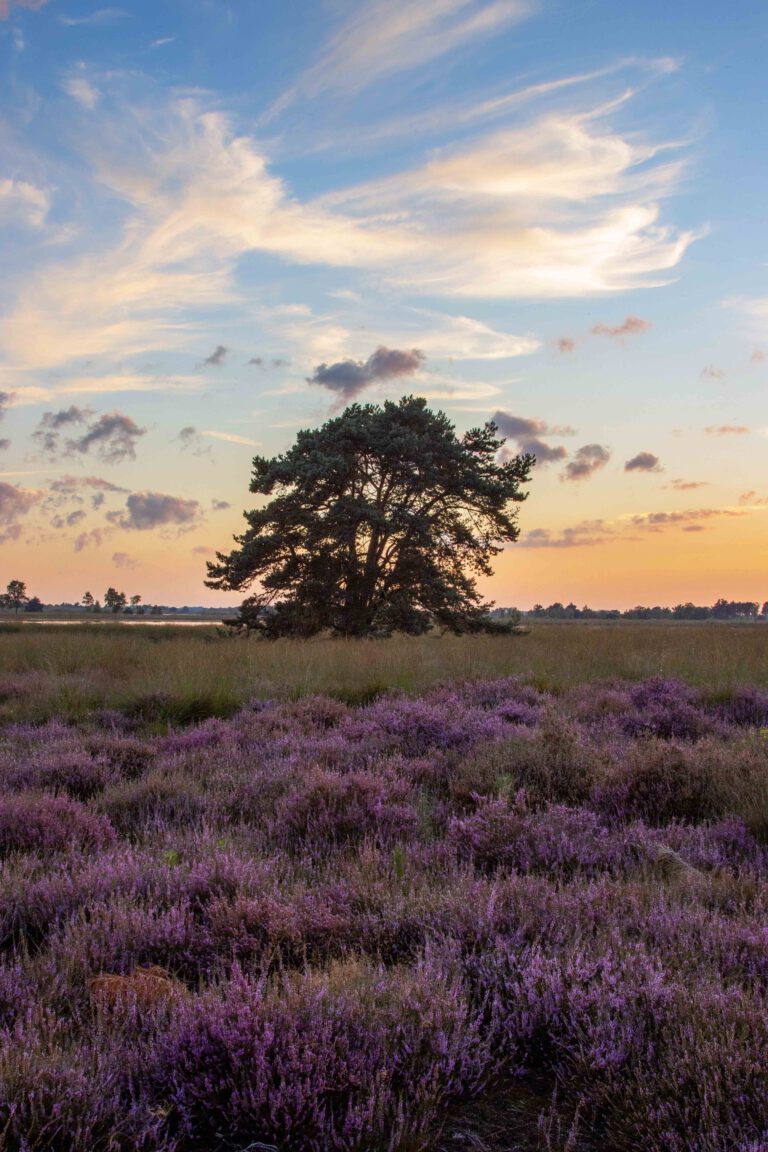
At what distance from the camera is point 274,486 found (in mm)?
26594

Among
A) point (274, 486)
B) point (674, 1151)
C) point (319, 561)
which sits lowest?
point (674, 1151)

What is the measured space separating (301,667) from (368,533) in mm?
13845

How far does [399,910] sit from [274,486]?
78.6ft

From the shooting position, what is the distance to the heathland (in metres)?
2.16

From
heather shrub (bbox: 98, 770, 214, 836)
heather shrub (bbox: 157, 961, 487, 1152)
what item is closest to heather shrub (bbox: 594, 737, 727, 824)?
heather shrub (bbox: 98, 770, 214, 836)

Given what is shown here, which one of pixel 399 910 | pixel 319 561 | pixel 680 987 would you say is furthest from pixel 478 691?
pixel 319 561

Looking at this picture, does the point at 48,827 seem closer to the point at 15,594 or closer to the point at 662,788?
the point at 662,788

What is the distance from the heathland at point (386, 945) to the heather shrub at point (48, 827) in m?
0.02

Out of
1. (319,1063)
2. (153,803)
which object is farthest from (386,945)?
(153,803)

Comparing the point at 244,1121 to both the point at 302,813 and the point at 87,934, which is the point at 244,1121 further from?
the point at 302,813

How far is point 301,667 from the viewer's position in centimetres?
1212

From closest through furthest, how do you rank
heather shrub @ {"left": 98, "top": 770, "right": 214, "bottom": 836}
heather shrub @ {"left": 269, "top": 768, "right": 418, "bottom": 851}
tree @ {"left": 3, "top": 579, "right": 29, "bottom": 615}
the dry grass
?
heather shrub @ {"left": 269, "top": 768, "right": 418, "bottom": 851} → heather shrub @ {"left": 98, "top": 770, "right": 214, "bottom": 836} → the dry grass → tree @ {"left": 3, "top": 579, "right": 29, "bottom": 615}

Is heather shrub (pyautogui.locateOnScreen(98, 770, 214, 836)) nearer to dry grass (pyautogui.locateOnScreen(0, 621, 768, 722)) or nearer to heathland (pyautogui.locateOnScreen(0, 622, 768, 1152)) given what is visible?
heathland (pyautogui.locateOnScreen(0, 622, 768, 1152))

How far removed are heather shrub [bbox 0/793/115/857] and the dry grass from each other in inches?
168
